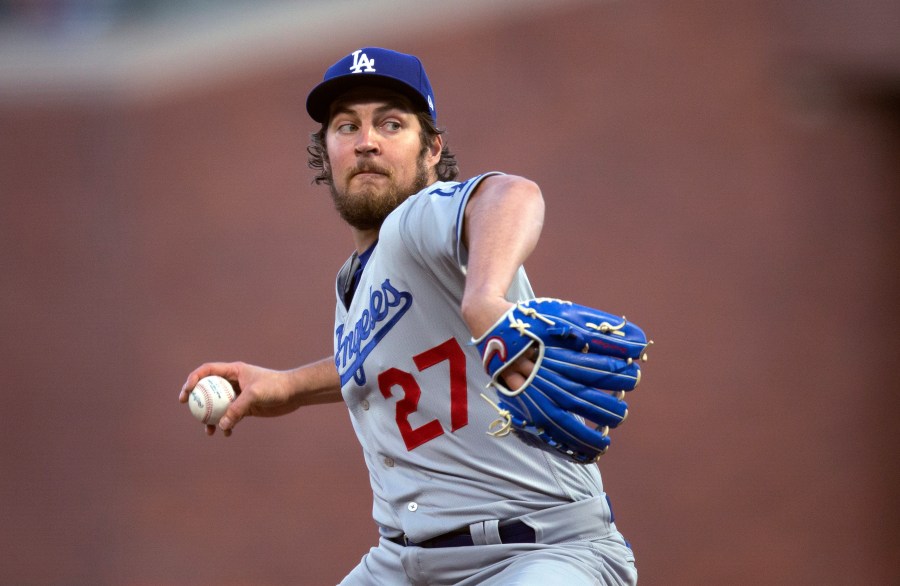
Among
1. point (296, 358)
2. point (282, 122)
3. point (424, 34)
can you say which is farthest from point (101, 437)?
point (424, 34)

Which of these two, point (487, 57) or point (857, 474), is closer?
point (857, 474)

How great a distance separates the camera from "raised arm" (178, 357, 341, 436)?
339 cm

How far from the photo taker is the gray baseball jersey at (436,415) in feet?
8.42

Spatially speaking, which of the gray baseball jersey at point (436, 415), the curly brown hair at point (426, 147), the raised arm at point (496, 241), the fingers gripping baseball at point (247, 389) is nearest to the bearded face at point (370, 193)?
the curly brown hair at point (426, 147)

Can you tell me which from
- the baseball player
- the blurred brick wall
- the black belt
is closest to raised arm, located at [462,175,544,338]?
the baseball player

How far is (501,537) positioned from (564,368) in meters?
0.77

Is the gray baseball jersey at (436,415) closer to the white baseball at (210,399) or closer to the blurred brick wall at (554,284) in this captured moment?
the white baseball at (210,399)

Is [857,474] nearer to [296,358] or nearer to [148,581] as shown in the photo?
[296,358]

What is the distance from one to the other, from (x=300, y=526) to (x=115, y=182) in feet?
11.0

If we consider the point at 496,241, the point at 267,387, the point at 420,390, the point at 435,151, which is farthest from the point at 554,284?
the point at 496,241

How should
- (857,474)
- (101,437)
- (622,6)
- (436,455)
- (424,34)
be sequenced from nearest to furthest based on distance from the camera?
(436,455), (857,474), (622,6), (424,34), (101,437)

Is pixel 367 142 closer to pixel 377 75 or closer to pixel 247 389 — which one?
pixel 377 75

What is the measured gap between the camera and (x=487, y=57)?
7.79 meters

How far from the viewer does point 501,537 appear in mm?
2551
